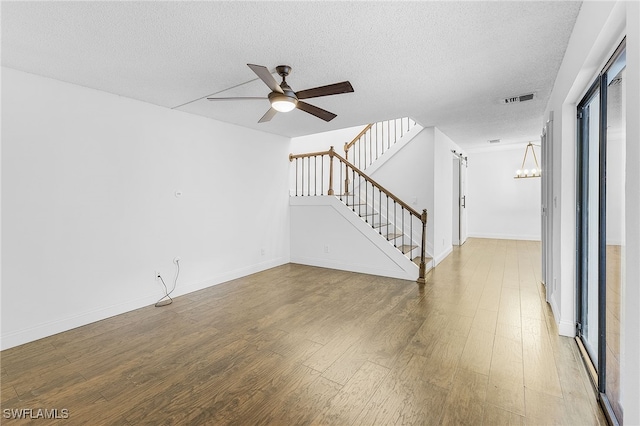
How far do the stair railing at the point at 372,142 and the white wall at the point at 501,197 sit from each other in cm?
344

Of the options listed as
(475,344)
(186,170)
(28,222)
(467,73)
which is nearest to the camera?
(475,344)

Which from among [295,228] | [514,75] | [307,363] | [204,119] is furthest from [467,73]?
[295,228]

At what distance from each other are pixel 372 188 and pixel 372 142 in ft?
3.95

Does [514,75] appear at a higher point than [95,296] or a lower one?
higher

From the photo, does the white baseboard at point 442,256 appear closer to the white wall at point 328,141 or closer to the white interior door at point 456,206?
the white interior door at point 456,206

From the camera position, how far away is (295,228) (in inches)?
224

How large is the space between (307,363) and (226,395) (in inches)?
24.4

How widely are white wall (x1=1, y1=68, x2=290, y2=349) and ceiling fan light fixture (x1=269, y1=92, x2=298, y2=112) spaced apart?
194cm

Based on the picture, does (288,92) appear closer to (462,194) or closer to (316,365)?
(316,365)

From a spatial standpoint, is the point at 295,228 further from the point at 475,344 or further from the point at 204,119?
the point at 475,344

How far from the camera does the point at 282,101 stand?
8.41ft

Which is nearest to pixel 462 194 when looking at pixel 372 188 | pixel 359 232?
pixel 372 188

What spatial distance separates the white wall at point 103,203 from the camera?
2623 millimetres

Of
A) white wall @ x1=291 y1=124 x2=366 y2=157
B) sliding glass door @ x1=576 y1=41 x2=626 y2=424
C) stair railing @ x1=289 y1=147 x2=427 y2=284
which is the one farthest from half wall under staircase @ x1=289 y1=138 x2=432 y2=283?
sliding glass door @ x1=576 y1=41 x2=626 y2=424
